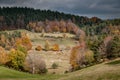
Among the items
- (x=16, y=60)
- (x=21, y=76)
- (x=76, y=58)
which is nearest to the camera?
(x=21, y=76)

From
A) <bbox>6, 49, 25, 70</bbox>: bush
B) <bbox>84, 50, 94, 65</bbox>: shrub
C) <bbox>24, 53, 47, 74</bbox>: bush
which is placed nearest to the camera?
<bbox>24, 53, 47, 74</bbox>: bush

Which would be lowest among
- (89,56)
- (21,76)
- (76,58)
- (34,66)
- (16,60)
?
(34,66)

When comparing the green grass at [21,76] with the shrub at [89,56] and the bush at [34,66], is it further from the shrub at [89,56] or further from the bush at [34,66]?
the shrub at [89,56]

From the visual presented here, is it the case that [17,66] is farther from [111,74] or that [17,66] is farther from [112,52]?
[111,74]

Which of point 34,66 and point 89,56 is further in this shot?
point 89,56

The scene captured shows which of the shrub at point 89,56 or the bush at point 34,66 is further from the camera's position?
the shrub at point 89,56

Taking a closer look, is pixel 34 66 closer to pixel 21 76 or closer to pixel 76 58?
pixel 76 58

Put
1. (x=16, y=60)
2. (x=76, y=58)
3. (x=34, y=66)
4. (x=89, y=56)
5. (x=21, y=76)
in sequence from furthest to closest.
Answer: (x=76, y=58) → (x=89, y=56) → (x=16, y=60) → (x=34, y=66) → (x=21, y=76)

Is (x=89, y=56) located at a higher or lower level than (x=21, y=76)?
higher

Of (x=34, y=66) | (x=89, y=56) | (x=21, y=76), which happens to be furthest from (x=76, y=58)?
(x=21, y=76)

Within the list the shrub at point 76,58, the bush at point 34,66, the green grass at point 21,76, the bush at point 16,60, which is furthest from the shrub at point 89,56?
the green grass at point 21,76

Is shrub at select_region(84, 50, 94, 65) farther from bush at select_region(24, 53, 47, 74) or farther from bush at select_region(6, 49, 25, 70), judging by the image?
bush at select_region(6, 49, 25, 70)

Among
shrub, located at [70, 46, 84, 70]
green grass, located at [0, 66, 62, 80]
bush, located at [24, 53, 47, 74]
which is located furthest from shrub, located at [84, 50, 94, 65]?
green grass, located at [0, 66, 62, 80]

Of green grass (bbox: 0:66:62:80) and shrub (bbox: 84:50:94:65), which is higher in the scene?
shrub (bbox: 84:50:94:65)
